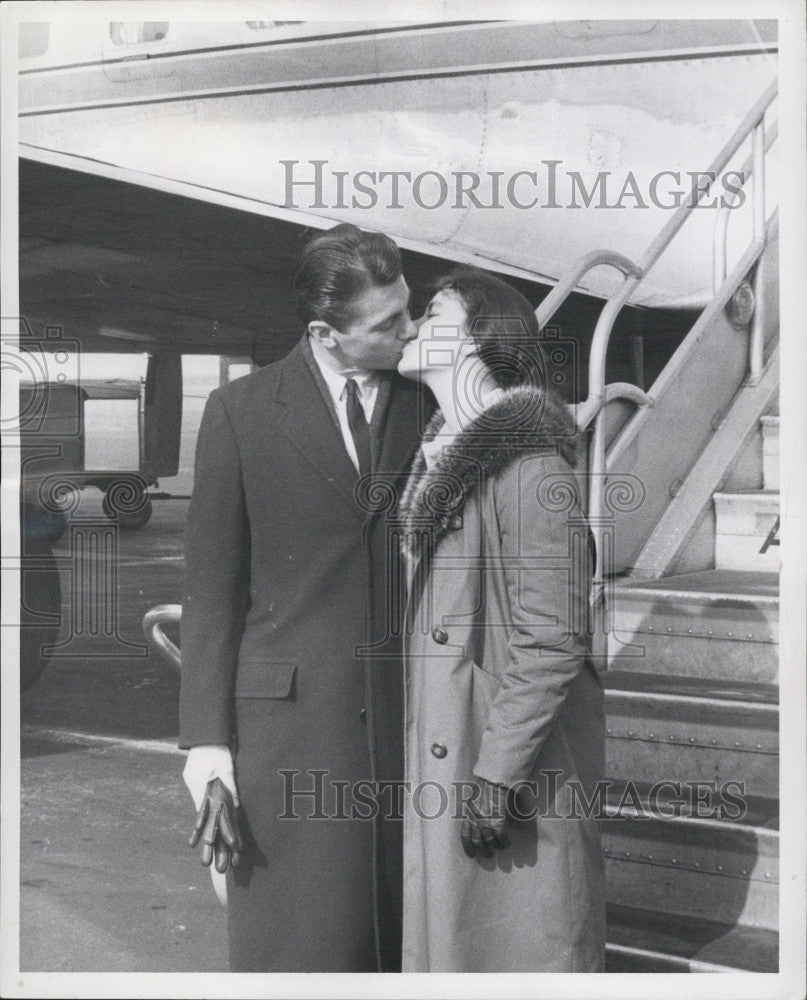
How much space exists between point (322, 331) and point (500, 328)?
15.9 inches

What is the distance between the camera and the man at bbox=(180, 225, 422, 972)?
2.64 m

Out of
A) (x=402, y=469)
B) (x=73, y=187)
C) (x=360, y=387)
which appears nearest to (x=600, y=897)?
(x=402, y=469)

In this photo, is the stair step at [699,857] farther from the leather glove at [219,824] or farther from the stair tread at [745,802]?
the leather glove at [219,824]

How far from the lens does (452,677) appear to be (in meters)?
2.50

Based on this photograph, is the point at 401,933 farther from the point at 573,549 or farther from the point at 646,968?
the point at 573,549

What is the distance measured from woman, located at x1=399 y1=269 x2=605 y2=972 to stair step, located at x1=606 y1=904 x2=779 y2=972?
0.20 metres

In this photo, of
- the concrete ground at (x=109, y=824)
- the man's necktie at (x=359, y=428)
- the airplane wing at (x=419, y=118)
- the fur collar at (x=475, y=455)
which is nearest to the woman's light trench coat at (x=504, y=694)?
the fur collar at (x=475, y=455)

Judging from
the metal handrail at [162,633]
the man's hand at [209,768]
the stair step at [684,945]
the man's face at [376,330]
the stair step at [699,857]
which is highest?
the man's face at [376,330]

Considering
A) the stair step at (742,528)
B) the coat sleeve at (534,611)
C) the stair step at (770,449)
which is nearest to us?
the coat sleeve at (534,611)

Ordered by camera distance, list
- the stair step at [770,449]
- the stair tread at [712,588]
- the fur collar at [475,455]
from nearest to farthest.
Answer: the fur collar at [475,455] → the stair tread at [712,588] → the stair step at [770,449]

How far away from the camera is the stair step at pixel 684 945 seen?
2.77m

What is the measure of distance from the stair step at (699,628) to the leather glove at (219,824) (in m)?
0.98

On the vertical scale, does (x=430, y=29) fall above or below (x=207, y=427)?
above

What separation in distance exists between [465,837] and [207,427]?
1086 mm
